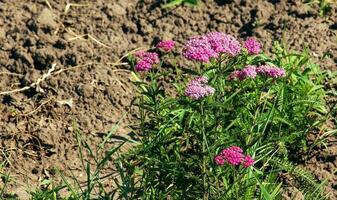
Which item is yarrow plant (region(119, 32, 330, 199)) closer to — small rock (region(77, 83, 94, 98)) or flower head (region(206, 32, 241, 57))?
flower head (region(206, 32, 241, 57))

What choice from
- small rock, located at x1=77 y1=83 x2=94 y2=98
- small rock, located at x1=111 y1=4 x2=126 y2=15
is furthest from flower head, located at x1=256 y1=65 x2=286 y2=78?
small rock, located at x1=111 y1=4 x2=126 y2=15

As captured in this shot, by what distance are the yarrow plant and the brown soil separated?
0.99 feet

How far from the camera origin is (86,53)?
5.50 meters

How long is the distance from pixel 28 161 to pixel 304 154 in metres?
1.61

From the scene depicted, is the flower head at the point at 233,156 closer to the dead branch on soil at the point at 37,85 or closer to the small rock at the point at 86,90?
the small rock at the point at 86,90

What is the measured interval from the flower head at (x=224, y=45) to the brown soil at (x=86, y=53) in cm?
120

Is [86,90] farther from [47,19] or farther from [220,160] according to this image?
[220,160]

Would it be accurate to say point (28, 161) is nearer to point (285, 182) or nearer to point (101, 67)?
point (101, 67)

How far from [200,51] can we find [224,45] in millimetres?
118

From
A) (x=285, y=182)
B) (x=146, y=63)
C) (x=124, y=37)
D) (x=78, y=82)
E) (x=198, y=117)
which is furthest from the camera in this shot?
(x=124, y=37)

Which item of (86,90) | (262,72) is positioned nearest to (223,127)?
(262,72)

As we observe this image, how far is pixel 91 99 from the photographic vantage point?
517 centimetres

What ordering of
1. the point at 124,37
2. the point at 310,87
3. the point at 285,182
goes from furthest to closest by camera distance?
the point at 124,37, the point at 310,87, the point at 285,182

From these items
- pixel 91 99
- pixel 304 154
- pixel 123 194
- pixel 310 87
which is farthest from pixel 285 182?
pixel 91 99
